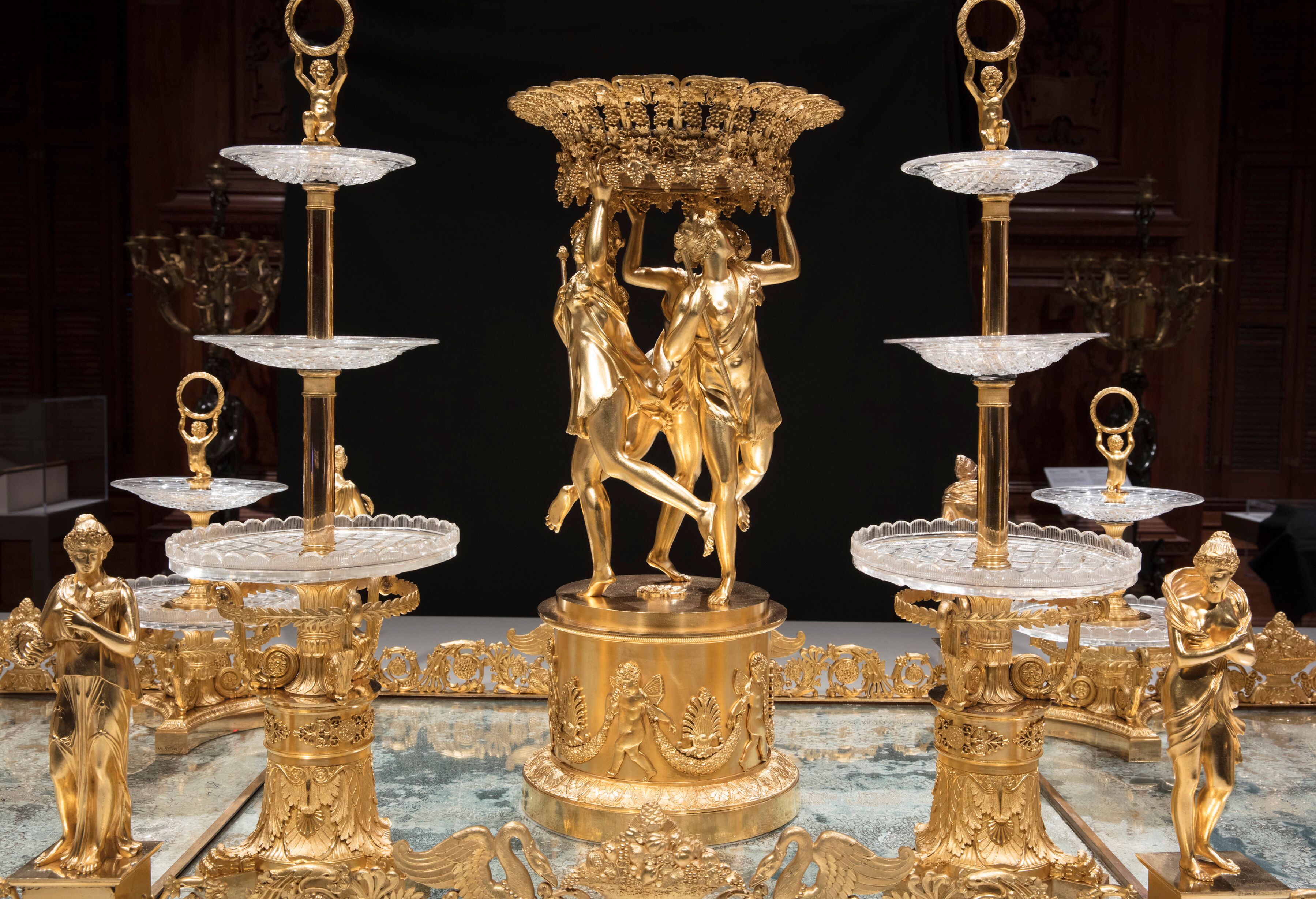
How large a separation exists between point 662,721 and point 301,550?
121 cm

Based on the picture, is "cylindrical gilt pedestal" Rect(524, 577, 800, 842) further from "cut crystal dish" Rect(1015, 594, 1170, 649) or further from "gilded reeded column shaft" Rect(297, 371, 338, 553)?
"cut crystal dish" Rect(1015, 594, 1170, 649)

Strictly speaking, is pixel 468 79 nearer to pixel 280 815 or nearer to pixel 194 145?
pixel 194 145

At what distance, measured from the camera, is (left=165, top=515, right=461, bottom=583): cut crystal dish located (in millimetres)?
3033

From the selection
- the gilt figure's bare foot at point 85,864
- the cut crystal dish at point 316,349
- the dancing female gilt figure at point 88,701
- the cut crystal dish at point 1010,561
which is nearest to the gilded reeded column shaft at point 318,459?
the cut crystal dish at point 316,349

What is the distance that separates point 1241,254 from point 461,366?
4.35 metres

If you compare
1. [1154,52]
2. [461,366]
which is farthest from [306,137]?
[1154,52]

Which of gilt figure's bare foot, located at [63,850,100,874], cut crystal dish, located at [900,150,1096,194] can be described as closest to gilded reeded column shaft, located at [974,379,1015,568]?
cut crystal dish, located at [900,150,1096,194]

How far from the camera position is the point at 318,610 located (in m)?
3.23

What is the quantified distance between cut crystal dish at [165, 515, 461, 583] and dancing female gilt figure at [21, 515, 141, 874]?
0.62 feet

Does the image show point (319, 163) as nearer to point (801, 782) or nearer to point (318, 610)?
point (318, 610)

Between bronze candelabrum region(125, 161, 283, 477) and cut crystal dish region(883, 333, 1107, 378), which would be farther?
bronze candelabrum region(125, 161, 283, 477)

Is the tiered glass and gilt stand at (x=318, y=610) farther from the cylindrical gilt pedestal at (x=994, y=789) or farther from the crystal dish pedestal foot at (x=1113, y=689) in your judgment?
the crystal dish pedestal foot at (x=1113, y=689)

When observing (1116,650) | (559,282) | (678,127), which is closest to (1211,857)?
(1116,650)

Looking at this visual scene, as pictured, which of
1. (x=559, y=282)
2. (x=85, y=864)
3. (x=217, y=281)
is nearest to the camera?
(x=85, y=864)
